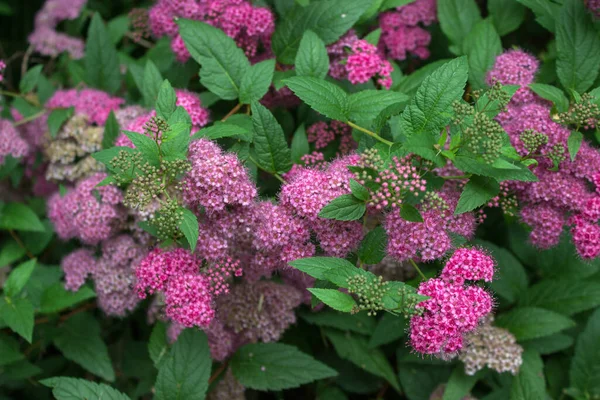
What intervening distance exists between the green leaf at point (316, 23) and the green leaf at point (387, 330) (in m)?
1.49

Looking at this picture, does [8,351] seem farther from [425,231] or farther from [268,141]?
[425,231]

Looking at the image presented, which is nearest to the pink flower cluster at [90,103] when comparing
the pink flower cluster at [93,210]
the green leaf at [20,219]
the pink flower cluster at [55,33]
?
the pink flower cluster at [93,210]

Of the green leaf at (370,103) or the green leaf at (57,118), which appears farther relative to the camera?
the green leaf at (57,118)

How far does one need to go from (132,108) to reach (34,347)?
61.6 inches

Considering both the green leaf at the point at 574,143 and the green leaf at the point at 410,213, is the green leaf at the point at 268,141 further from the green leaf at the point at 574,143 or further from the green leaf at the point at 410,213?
the green leaf at the point at 574,143

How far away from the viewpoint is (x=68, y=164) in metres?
3.39

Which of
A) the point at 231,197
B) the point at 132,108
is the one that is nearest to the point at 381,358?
the point at 231,197

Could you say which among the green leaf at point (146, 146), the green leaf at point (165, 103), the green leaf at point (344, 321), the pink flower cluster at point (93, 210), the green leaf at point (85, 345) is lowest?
the green leaf at point (85, 345)

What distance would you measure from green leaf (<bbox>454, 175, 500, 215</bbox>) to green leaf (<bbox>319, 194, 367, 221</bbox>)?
1.28ft

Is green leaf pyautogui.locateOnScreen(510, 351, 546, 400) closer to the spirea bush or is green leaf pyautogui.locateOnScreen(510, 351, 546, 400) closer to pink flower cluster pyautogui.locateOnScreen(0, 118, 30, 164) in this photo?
the spirea bush

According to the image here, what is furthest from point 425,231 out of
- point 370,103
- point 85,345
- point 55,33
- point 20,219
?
point 55,33

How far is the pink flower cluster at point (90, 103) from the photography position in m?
3.37

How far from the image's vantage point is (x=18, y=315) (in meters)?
2.82

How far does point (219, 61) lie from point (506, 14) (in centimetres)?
169
